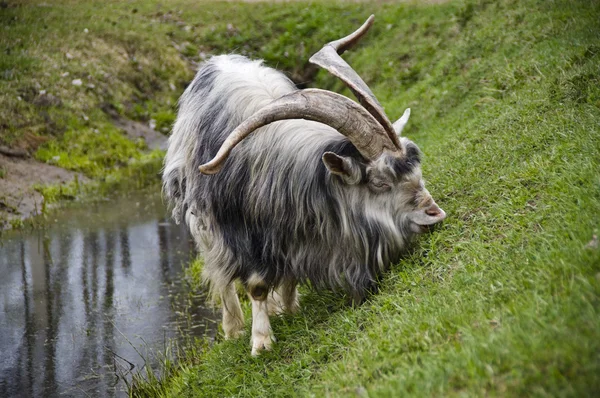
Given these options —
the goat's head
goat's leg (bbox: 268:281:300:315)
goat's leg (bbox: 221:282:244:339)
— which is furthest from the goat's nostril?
goat's leg (bbox: 221:282:244:339)

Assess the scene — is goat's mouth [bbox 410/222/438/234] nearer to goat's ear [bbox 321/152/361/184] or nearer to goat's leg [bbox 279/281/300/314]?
goat's ear [bbox 321/152/361/184]

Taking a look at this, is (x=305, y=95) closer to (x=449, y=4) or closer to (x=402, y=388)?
(x=402, y=388)

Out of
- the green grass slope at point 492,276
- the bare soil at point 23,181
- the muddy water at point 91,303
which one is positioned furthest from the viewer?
the bare soil at point 23,181

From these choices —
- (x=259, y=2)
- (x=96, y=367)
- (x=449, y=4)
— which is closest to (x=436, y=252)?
(x=96, y=367)

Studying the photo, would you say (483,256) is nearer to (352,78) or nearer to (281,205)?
(281,205)

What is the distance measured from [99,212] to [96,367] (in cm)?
540

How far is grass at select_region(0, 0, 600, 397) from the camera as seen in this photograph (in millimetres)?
3191

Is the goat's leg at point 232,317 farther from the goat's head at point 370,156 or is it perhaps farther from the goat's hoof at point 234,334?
the goat's head at point 370,156

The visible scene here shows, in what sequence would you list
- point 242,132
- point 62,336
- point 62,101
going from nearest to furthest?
point 242,132
point 62,336
point 62,101

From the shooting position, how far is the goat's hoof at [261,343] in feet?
18.1

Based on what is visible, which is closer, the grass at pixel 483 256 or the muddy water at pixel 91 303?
the grass at pixel 483 256

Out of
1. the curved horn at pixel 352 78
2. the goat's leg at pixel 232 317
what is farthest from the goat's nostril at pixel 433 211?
the goat's leg at pixel 232 317

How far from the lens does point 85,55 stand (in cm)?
1686

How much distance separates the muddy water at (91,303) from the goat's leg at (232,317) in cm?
67
